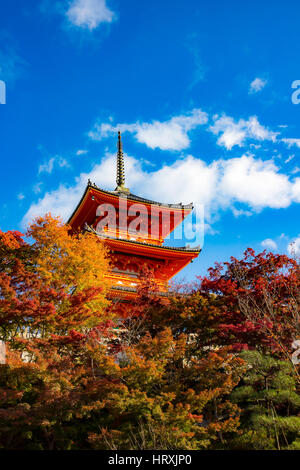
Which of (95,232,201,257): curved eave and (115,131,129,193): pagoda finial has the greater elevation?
(115,131,129,193): pagoda finial

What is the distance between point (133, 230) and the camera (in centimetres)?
2480

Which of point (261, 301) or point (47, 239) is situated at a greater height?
point (47, 239)

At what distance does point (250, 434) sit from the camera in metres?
9.24

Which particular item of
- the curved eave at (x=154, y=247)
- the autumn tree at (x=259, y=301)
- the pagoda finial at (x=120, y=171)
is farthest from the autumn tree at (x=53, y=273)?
the pagoda finial at (x=120, y=171)

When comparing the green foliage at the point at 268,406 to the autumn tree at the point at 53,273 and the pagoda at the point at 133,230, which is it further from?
the pagoda at the point at 133,230

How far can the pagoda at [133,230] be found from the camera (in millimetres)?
21625

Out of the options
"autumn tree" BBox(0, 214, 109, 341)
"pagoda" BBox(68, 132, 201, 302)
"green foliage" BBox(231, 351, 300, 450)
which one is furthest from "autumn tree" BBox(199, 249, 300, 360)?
"pagoda" BBox(68, 132, 201, 302)

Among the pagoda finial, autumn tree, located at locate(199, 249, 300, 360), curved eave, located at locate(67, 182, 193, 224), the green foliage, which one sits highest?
the pagoda finial

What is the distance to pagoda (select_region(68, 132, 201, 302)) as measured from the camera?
21.6 meters

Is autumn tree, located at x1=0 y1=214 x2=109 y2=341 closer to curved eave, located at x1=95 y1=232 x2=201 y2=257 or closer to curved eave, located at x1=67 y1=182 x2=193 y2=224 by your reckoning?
curved eave, located at x1=95 y1=232 x2=201 y2=257

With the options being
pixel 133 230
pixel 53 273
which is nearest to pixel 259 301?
pixel 53 273
